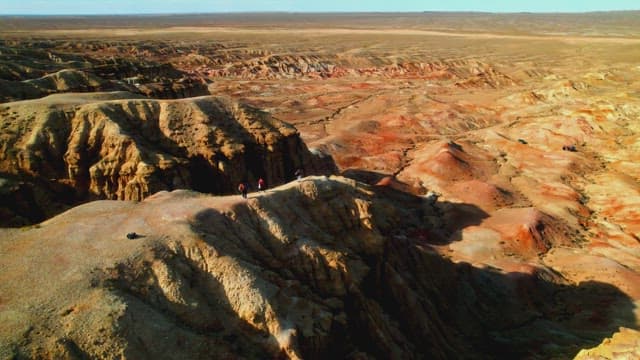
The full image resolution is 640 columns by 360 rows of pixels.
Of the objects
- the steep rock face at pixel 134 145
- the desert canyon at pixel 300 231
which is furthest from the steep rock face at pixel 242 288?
the steep rock face at pixel 134 145

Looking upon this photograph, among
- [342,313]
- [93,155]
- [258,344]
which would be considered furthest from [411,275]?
[93,155]

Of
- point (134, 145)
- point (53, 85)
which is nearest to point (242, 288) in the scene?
point (134, 145)

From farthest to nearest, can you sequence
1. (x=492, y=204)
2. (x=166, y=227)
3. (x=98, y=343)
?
(x=492, y=204) < (x=166, y=227) < (x=98, y=343)

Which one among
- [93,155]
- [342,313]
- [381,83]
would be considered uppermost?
[93,155]

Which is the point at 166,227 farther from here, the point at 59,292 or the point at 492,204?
the point at 492,204

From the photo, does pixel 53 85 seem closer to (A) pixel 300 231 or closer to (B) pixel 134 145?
(B) pixel 134 145

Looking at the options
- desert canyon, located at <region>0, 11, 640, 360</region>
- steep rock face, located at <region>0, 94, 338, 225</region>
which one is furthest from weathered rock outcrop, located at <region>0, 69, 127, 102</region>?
steep rock face, located at <region>0, 94, 338, 225</region>

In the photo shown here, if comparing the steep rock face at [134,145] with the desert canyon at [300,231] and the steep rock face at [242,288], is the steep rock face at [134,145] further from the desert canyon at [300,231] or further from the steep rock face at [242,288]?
the steep rock face at [242,288]
